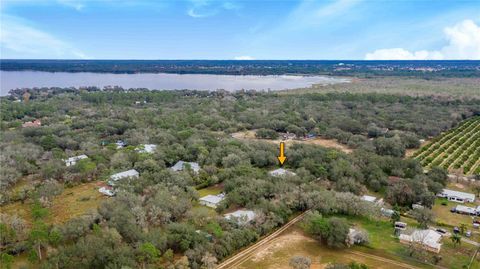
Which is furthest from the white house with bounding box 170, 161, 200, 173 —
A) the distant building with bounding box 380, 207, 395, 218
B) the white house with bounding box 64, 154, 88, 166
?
the distant building with bounding box 380, 207, 395, 218

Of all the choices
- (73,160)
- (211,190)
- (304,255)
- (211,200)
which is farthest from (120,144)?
(304,255)

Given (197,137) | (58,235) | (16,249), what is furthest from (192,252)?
(197,137)

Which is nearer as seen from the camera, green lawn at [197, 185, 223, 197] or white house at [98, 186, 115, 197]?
white house at [98, 186, 115, 197]

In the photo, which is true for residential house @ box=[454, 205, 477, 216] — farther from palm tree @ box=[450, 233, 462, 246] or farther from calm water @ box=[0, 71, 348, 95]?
calm water @ box=[0, 71, 348, 95]

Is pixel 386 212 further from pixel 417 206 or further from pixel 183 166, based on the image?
pixel 183 166

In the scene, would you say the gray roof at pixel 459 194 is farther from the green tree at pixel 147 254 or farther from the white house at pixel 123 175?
the white house at pixel 123 175
